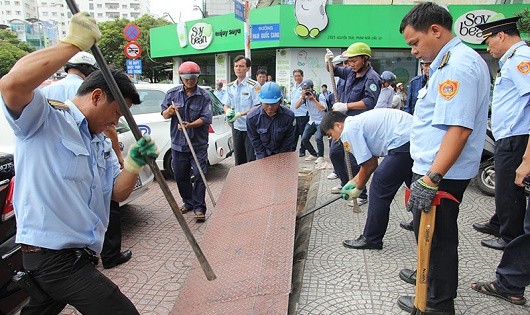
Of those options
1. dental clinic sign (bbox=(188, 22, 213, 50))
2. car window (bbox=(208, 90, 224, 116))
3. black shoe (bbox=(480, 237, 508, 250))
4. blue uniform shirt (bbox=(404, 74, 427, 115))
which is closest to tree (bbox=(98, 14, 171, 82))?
dental clinic sign (bbox=(188, 22, 213, 50))

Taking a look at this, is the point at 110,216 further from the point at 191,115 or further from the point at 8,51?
the point at 8,51

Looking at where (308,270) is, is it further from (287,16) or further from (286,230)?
(287,16)

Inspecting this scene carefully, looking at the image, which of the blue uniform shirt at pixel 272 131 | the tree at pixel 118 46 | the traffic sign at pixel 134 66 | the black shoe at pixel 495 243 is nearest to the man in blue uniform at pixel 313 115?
the blue uniform shirt at pixel 272 131

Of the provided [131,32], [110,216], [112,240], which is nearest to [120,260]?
[112,240]

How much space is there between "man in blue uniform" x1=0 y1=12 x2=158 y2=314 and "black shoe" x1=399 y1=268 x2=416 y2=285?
180 centimetres

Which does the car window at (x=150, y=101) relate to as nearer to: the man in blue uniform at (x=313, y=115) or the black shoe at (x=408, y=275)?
the man in blue uniform at (x=313, y=115)

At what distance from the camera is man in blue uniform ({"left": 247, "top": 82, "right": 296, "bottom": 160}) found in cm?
386

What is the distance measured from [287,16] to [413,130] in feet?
39.5

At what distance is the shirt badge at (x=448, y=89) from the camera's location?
1.84 metres

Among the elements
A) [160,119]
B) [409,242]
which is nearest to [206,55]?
[160,119]

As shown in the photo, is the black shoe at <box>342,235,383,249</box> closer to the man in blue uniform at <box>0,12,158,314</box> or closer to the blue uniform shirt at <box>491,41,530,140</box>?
the blue uniform shirt at <box>491,41,530,140</box>

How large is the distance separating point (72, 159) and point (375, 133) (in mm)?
2225

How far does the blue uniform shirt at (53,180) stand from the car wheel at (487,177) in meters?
4.50

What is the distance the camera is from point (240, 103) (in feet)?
18.6
